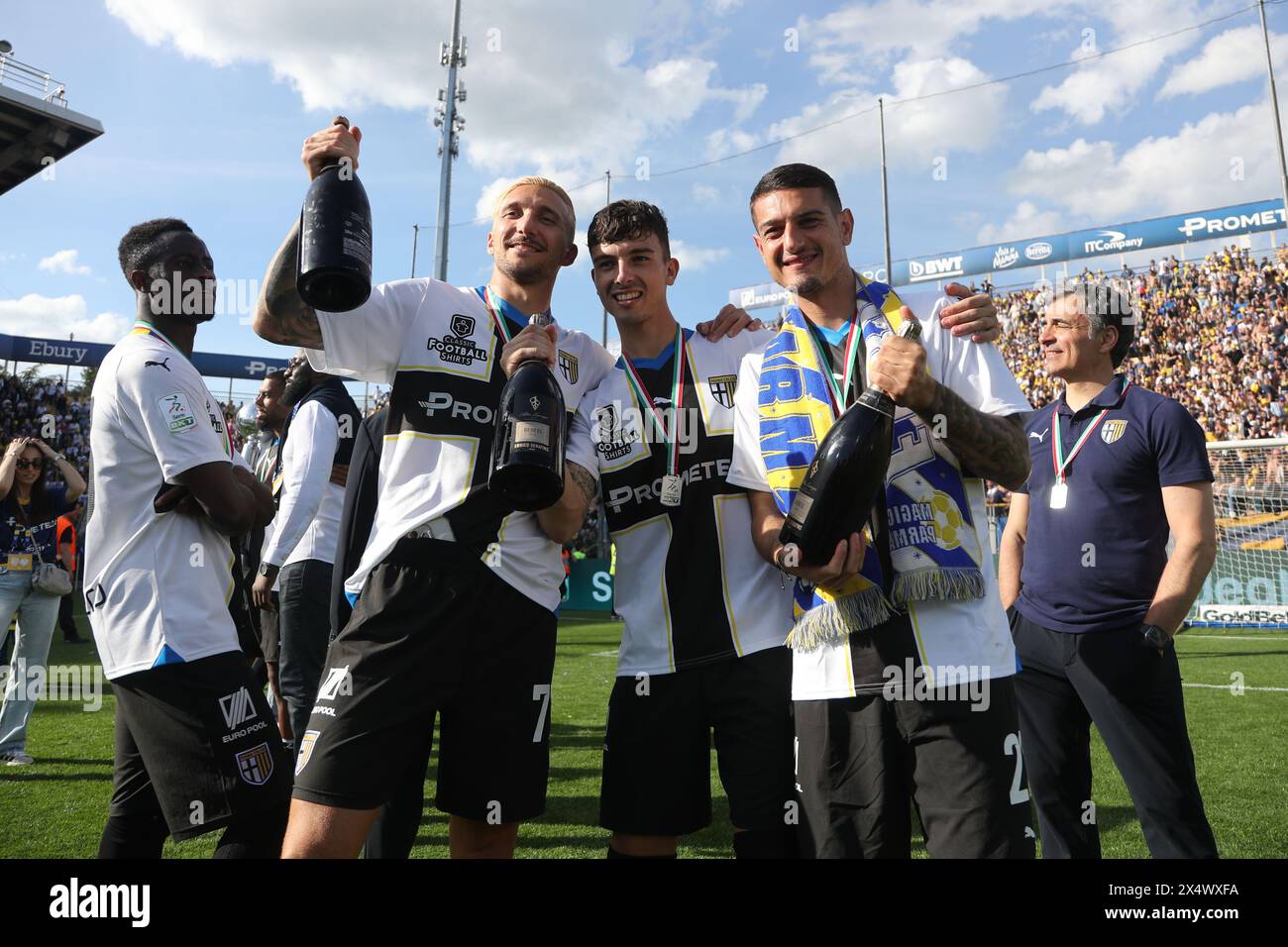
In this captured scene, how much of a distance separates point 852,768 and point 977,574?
2.05 feet

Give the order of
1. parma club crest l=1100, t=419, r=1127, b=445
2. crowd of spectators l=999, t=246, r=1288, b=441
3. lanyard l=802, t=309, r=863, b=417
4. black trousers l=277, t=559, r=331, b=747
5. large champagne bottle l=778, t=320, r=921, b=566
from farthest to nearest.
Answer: crowd of spectators l=999, t=246, r=1288, b=441, black trousers l=277, t=559, r=331, b=747, parma club crest l=1100, t=419, r=1127, b=445, lanyard l=802, t=309, r=863, b=417, large champagne bottle l=778, t=320, r=921, b=566

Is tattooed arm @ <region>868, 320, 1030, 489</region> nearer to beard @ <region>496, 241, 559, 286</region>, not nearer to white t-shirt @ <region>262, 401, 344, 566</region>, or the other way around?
beard @ <region>496, 241, 559, 286</region>

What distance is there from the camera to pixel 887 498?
7.91ft

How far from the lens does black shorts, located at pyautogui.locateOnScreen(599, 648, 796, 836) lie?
2689 mm

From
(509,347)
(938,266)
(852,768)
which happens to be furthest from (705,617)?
(938,266)

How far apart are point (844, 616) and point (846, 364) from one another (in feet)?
2.40

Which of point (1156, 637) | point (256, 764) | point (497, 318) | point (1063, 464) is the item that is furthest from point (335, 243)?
point (1156, 637)

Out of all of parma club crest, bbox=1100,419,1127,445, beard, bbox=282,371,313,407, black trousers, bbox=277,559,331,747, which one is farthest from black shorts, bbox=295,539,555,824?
beard, bbox=282,371,313,407

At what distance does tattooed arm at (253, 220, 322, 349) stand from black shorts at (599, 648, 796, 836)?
1.57m

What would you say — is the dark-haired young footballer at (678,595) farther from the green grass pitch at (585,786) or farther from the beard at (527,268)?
the green grass pitch at (585,786)

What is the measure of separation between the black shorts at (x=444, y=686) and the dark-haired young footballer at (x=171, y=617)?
299mm

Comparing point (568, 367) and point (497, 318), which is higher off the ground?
point (497, 318)

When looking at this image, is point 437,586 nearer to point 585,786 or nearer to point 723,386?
point 723,386
